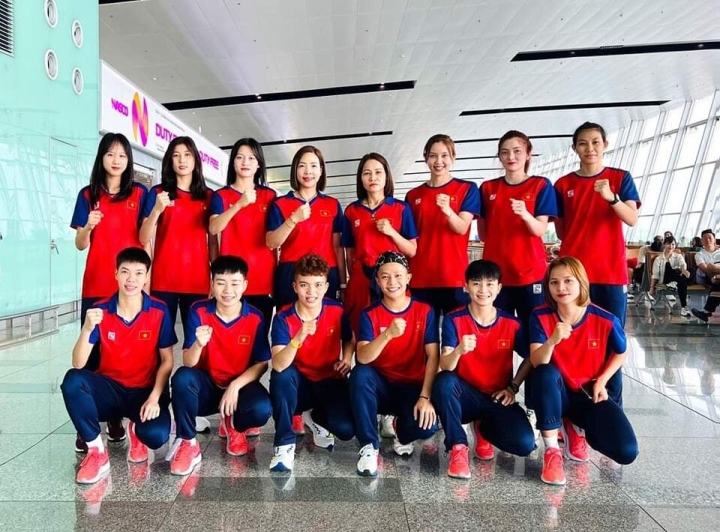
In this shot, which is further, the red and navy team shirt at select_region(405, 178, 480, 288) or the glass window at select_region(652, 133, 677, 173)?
the glass window at select_region(652, 133, 677, 173)

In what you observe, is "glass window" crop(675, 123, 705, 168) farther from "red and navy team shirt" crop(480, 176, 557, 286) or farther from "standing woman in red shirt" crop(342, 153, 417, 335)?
"standing woman in red shirt" crop(342, 153, 417, 335)

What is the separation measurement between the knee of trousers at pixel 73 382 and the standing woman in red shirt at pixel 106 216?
1.66 ft

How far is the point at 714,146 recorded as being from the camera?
15.0 metres

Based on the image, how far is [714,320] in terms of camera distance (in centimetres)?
784

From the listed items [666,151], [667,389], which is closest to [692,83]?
[666,151]

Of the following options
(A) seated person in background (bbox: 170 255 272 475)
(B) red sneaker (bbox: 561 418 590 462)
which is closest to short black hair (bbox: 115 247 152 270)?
(A) seated person in background (bbox: 170 255 272 475)

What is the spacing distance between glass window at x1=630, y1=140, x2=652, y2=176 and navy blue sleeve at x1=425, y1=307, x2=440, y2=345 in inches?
762

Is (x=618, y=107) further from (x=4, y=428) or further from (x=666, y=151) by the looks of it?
(x=4, y=428)

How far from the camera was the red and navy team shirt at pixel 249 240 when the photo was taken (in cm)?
302

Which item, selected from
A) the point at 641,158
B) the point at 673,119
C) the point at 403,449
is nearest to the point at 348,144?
the point at 641,158

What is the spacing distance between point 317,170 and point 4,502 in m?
2.14

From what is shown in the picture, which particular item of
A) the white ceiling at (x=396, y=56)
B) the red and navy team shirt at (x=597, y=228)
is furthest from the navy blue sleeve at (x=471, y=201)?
the white ceiling at (x=396, y=56)

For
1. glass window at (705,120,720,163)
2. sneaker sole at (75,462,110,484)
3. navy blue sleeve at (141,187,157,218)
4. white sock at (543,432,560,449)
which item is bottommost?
sneaker sole at (75,462,110,484)

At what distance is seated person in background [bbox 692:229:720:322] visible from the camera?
7525mm
